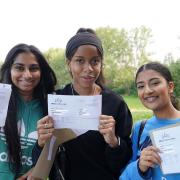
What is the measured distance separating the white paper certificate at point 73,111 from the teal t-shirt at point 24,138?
46 cm

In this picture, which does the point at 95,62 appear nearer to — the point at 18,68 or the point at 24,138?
the point at 18,68

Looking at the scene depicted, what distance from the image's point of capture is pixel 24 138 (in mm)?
2689

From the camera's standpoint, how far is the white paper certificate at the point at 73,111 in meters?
2.29

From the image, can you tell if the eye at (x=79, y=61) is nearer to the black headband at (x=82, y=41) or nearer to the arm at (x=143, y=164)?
the black headband at (x=82, y=41)

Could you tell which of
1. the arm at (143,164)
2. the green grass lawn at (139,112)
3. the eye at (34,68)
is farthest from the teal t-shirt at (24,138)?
the green grass lawn at (139,112)

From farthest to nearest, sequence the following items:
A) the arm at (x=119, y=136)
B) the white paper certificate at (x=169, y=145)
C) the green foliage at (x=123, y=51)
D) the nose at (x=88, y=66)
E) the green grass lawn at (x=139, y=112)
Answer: the green foliage at (x=123, y=51), the green grass lawn at (x=139, y=112), the nose at (x=88, y=66), the arm at (x=119, y=136), the white paper certificate at (x=169, y=145)

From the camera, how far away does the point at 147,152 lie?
2074mm

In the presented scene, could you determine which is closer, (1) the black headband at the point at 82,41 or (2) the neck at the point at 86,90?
(1) the black headband at the point at 82,41

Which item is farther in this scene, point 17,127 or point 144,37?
point 144,37

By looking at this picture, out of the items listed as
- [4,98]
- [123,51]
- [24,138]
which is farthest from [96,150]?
[123,51]

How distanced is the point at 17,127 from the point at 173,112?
128cm

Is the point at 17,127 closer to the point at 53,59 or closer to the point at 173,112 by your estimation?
the point at 173,112

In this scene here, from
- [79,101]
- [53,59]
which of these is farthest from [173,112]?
[53,59]

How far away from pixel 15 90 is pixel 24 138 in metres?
0.45
